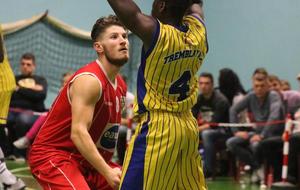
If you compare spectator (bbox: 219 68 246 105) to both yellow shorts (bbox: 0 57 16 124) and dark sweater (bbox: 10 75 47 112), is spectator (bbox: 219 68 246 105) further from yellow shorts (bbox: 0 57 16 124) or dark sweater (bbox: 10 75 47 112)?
yellow shorts (bbox: 0 57 16 124)

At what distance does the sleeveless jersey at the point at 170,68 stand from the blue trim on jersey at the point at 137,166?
0.39 ft

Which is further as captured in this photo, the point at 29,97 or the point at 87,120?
the point at 29,97

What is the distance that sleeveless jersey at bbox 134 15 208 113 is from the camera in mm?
3240

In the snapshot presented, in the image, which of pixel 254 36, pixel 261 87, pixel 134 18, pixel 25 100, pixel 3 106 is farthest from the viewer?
pixel 254 36

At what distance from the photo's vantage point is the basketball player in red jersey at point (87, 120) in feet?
12.3

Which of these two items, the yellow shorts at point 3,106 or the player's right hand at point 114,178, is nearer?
the player's right hand at point 114,178

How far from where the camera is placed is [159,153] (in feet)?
10.8

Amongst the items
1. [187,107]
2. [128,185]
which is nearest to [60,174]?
[128,185]

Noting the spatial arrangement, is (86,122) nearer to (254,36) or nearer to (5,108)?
(5,108)

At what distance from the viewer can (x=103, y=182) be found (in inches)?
155

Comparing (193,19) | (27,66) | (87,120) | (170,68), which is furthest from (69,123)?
(27,66)

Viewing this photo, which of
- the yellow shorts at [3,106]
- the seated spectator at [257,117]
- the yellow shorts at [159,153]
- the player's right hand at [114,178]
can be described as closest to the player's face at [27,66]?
the seated spectator at [257,117]

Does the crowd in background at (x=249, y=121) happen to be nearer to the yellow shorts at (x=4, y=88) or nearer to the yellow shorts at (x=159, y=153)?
the yellow shorts at (x=4, y=88)

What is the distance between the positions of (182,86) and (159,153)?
359 millimetres
